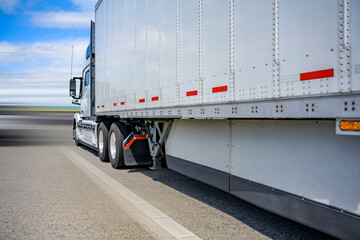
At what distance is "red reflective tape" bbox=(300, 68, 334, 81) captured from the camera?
8.47 feet

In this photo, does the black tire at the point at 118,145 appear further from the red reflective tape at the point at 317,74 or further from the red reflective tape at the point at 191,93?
the red reflective tape at the point at 317,74

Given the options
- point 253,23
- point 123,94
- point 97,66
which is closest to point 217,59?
point 253,23

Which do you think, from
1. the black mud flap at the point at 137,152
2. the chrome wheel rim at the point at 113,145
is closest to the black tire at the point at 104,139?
the chrome wheel rim at the point at 113,145

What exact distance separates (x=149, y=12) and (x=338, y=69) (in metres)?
4.21

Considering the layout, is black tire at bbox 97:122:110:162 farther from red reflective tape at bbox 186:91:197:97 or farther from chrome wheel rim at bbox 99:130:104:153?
red reflective tape at bbox 186:91:197:97

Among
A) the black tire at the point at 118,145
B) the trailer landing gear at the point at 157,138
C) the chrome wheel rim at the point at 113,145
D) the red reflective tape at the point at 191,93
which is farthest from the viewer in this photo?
the chrome wheel rim at the point at 113,145

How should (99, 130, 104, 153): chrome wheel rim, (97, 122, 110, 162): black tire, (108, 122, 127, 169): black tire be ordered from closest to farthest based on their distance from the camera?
(108, 122, 127, 169): black tire, (97, 122, 110, 162): black tire, (99, 130, 104, 153): chrome wheel rim

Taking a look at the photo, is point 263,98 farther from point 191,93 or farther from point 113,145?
point 113,145

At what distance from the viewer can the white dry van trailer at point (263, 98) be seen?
8.57ft

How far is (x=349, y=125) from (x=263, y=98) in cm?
91

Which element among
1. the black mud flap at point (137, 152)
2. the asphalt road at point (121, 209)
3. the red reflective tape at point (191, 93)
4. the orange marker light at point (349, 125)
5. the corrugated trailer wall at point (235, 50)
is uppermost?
the corrugated trailer wall at point (235, 50)

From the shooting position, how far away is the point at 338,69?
2518mm

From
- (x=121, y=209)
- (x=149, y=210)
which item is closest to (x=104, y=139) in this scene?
(x=121, y=209)

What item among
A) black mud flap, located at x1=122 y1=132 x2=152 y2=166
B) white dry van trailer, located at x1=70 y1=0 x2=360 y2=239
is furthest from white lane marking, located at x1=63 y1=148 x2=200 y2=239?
white dry van trailer, located at x1=70 y1=0 x2=360 y2=239
